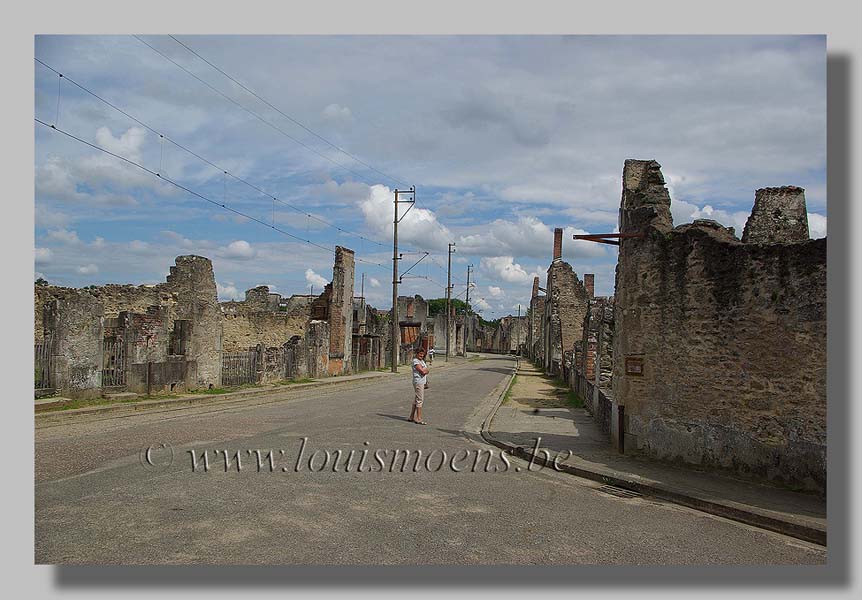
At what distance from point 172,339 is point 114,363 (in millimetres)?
3140

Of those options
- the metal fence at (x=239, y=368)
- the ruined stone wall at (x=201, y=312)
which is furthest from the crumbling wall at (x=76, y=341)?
the metal fence at (x=239, y=368)

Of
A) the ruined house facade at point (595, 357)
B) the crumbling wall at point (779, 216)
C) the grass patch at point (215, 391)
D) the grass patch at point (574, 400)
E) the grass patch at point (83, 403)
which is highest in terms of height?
the crumbling wall at point (779, 216)

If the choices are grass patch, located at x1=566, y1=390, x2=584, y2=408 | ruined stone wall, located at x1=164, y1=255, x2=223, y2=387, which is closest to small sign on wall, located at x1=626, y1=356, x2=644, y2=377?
grass patch, located at x1=566, y1=390, x2=584, y2=408

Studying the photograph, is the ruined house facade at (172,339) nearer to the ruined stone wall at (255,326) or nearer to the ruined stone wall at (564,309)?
the ruined stone wall at (255,326)

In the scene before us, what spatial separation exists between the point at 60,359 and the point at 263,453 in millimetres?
A: 8668

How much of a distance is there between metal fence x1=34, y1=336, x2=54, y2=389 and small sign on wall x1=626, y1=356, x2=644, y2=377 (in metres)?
13.5

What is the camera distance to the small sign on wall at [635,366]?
10.9m

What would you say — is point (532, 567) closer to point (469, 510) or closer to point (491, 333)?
point (469, 510)

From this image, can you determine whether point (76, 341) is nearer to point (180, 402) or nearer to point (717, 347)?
point (180, 402)

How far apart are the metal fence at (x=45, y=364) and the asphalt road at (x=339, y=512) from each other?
16.8 feet

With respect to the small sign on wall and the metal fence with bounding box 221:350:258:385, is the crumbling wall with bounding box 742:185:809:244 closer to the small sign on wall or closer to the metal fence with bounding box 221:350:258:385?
the small sign on wall

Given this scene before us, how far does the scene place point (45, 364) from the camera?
54.4 feet

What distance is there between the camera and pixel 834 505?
746 cm

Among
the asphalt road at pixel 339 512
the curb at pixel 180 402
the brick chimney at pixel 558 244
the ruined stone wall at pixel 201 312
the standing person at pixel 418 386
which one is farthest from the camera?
the brick chimney at pixel 558 244
